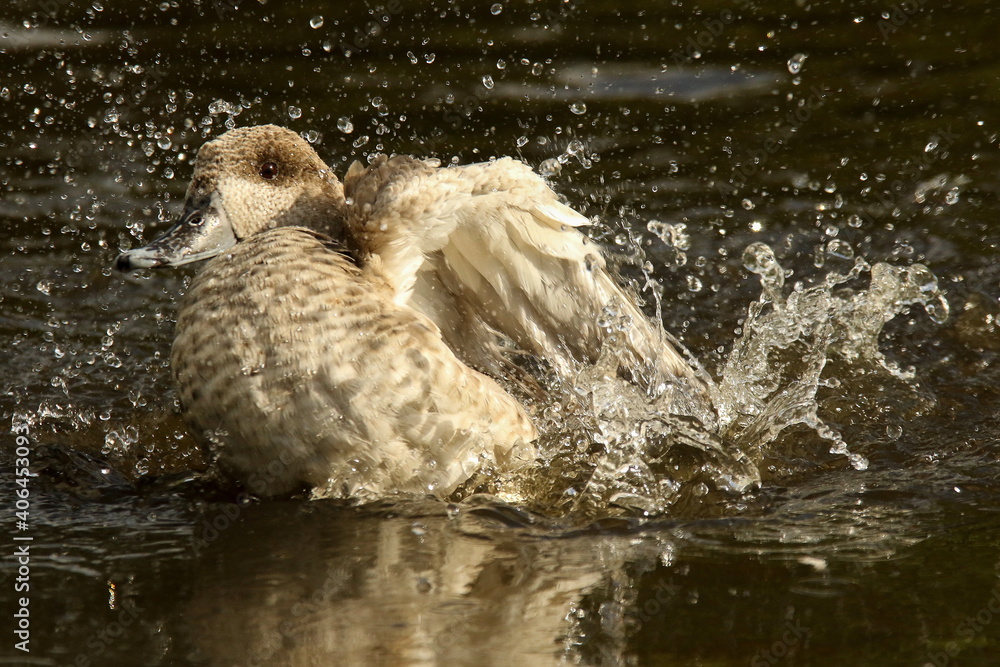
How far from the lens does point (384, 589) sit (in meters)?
2.96

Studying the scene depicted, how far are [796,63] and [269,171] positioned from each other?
4.75m

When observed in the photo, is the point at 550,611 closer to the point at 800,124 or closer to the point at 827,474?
the point at 827,474

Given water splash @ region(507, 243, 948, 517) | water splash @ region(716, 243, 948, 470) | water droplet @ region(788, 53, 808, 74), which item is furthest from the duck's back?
water droplet @ region(788, 53, 808, 74)

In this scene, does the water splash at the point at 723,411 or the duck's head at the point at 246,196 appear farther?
the duck's head at the point at 246,196

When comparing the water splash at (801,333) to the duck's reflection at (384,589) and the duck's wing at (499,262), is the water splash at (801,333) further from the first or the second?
the duck's reflection at (384,589)

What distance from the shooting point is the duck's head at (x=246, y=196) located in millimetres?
3969

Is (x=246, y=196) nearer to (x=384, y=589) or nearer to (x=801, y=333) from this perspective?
(x=384, y=589)

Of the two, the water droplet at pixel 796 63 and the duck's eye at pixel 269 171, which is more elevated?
the water droplet at pixel 796 63

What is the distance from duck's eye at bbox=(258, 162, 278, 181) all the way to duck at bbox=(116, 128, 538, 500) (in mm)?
301

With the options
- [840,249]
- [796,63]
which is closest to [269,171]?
[840,249]

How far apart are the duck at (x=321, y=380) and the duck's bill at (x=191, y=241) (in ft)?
0.04

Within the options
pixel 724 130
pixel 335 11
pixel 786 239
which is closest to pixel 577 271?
pixel 786 239

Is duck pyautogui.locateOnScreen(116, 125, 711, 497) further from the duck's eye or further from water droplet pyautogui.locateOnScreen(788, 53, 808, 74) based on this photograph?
water droplet pyautogui.locateOnScreen(788, 53, 808, 74)

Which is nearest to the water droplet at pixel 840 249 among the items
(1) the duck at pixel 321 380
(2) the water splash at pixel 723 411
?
(2) the water splash at pixel 723 411
